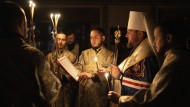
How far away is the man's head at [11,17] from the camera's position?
2.86 m

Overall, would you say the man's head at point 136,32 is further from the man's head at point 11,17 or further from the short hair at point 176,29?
the man's head at point 11,17

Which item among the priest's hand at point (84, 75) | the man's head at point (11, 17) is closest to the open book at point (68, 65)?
the priest's hand at point (84, 75)

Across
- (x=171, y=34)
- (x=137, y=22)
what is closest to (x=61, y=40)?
(x=137, y=22)

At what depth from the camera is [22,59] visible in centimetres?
280

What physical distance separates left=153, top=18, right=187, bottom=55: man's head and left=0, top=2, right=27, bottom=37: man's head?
1254mm

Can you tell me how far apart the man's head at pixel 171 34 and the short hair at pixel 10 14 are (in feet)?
4.15

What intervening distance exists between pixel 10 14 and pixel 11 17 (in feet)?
0.09

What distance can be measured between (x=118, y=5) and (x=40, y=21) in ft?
7.63

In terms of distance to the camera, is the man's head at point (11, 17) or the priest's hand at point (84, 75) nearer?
the man's head at point (11, 17)

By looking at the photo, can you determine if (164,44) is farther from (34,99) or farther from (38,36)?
(38,36)

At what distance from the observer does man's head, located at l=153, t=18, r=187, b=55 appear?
2.79 meters

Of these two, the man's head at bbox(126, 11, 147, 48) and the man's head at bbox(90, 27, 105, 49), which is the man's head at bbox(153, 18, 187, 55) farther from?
the man's head at bbox(90, 27, 105, 49)

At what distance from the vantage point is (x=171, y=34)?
9.15 ft

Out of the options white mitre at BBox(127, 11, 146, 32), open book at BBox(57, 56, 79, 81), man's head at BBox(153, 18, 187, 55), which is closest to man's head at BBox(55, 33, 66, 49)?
open book at BBox(57, 56, 79, 81)
